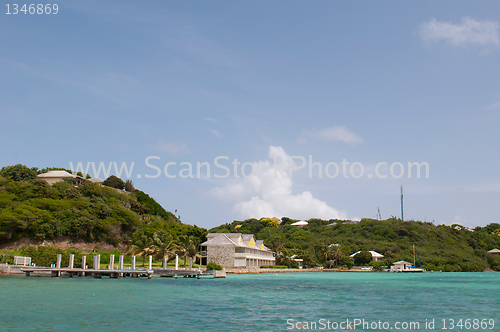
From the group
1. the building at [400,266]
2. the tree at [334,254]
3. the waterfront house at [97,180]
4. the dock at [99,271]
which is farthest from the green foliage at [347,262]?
the waterfront house at [97,180]

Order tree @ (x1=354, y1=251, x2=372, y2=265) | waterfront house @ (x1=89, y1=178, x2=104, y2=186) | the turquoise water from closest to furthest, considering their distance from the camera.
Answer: the turquoise water < waterfront house @ (x1=89, y1=178, x2=104, y2=186) < tree @ (x1=354, y1=251, x2=372, y2=265)

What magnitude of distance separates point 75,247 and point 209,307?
5469 centimetres

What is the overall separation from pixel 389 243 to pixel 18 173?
93.7 m

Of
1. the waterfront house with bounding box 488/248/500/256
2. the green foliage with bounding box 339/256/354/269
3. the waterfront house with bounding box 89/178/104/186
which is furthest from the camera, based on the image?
the waterfront house with bounding box 488/248/500/256

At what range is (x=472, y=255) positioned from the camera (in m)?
112

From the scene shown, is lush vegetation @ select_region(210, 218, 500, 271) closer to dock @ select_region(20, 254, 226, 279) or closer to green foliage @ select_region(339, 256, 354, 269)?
green foliage @ select_region(339, 256, 354, 269)

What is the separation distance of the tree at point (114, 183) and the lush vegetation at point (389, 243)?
32461 millimetres

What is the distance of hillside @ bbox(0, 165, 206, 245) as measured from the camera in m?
65.1

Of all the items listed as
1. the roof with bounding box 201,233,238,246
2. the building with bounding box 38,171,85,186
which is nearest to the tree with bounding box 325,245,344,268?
→ the roof with bounding box 201,233,238,246

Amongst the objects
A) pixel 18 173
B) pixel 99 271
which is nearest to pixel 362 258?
pixel 99 271

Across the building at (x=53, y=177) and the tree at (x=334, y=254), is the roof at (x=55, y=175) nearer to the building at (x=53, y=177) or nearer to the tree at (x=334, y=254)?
the building at (x=53, y=177)

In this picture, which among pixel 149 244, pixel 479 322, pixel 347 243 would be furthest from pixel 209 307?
pixel 347 243

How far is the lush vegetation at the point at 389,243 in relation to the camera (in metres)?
95.5

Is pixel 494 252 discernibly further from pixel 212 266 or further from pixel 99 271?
pixel 99 271
